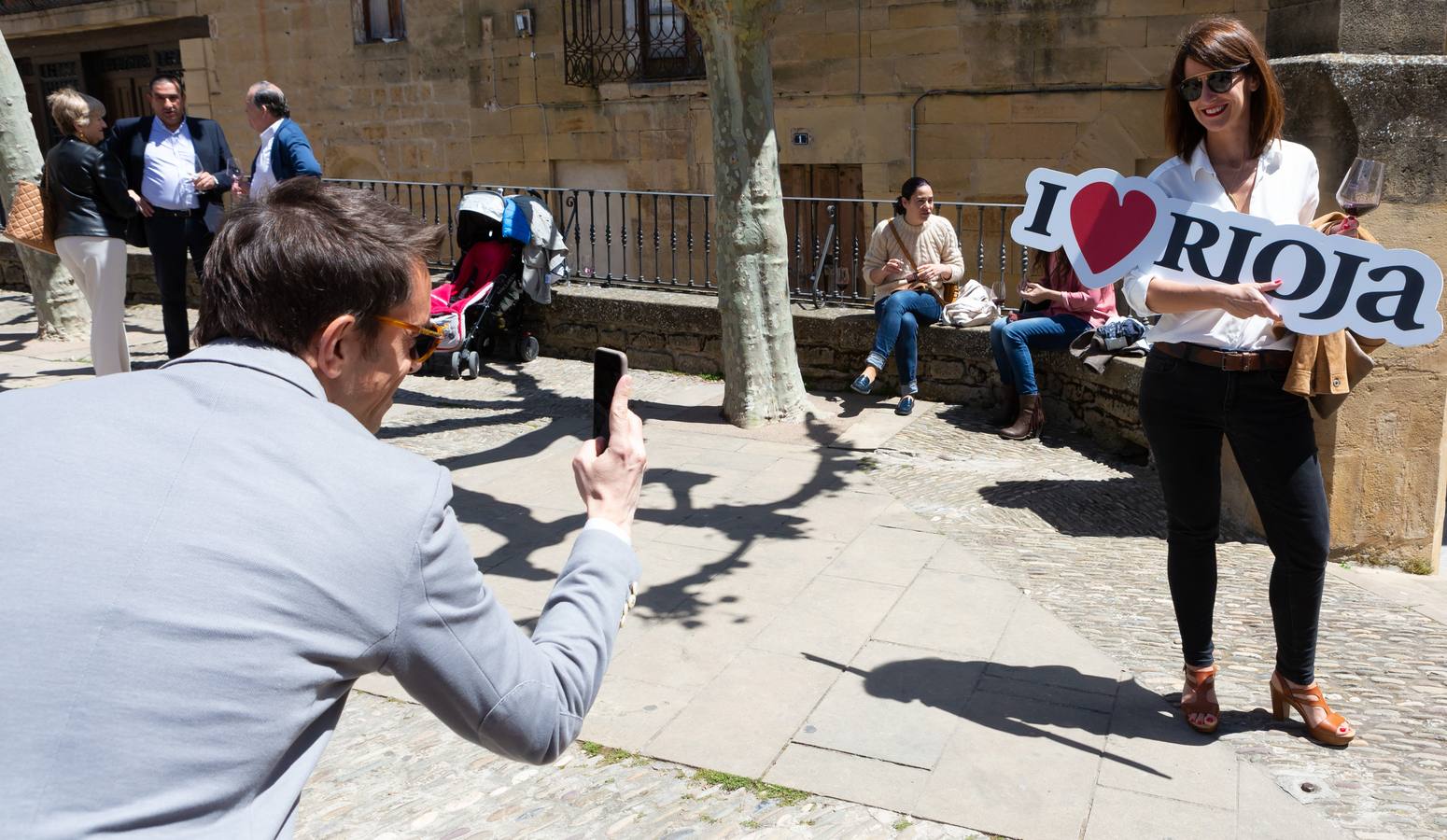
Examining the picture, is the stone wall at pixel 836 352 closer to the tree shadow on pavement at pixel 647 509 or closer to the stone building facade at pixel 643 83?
the tree shadow on pavement at pixel 647 509

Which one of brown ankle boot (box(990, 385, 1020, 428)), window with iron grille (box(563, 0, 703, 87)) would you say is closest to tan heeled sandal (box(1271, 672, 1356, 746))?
brown ankle boot (box(990, 385, 1020, 428))

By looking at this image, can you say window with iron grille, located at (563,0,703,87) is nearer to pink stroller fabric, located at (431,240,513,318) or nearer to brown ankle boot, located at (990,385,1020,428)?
pink stroller fabric, located at (431,240,513,318)

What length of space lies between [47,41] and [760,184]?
741 inches

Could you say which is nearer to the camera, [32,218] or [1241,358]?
[1241,358]

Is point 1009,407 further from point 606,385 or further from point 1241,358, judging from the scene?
point 606,385

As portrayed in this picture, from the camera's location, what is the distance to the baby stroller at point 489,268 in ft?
29.6

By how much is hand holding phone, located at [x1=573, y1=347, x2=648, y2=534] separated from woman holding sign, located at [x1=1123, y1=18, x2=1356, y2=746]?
7.01 feet

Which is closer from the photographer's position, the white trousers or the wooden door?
the white trousers

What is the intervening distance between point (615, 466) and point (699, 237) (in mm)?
12996

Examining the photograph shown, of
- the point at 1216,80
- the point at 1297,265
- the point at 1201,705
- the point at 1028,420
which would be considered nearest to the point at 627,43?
the point at 1028,420

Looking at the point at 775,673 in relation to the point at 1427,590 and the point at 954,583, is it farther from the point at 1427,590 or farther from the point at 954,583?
the point at 1427,590

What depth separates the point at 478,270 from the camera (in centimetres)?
926

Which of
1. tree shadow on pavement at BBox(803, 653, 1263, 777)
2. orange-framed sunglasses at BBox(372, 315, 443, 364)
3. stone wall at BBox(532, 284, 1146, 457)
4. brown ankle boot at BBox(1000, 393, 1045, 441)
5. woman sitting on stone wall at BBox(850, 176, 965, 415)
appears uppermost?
orange-framed sunglasses at BBox(372, 315, 443, 364)

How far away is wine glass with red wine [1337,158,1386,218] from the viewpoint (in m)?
3.42
